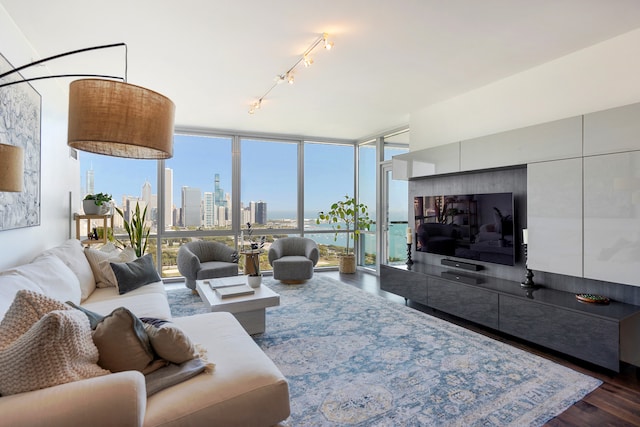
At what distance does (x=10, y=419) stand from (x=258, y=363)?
89 cm

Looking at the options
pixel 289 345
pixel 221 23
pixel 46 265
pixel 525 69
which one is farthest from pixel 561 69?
pixel 46 265

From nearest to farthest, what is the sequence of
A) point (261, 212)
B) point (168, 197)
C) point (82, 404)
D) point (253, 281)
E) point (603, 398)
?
point (82, 404), point (603, 398), point (253, 281), point (168, 197), point (261, 212)

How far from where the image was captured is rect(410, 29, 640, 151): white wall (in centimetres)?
264

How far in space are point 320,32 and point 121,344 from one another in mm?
2477

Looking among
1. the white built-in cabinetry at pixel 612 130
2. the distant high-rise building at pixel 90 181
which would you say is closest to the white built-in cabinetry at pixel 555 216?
the white built-in cabinetry at pixel 612 130

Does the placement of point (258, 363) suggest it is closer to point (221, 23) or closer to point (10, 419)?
point (10, 419)

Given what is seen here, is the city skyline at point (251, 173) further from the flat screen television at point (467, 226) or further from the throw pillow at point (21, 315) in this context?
the throw pillow at point (21, 315)

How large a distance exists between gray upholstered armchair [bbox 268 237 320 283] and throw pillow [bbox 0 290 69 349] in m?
3.77

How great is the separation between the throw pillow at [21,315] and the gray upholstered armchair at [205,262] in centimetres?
305

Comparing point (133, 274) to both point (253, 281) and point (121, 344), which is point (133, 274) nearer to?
point (253, 281)

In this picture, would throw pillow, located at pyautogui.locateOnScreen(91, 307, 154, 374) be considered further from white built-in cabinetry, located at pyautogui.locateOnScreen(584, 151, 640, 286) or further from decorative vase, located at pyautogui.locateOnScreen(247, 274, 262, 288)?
white built-in cabinetry, located at pyautogui.locateOnScreen(584, 151, 640, 286)

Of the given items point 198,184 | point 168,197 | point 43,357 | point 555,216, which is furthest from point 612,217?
point 168,197

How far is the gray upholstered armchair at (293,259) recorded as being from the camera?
16.6ft

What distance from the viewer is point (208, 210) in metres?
5.75
